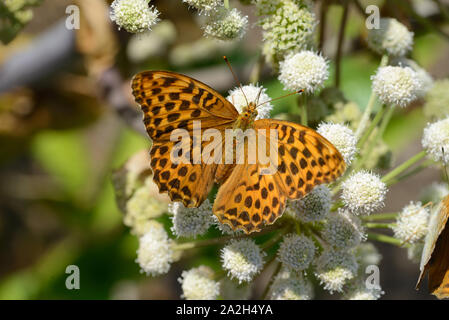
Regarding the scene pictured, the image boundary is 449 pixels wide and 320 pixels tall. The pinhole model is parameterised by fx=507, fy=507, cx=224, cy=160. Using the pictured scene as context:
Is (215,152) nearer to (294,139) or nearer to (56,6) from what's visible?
(294,139)

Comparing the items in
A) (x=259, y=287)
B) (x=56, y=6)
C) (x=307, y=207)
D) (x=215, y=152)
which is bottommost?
(x=259, y=287)

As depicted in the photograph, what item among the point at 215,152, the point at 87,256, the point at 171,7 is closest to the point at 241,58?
the point at 171,7

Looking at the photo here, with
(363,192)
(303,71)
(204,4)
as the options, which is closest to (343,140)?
(363,192)

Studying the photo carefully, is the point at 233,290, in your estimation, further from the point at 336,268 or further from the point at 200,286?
the point at 336,268

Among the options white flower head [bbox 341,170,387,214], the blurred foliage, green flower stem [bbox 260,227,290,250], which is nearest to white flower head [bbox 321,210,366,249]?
white flower head [bbox 341,170,387,214]

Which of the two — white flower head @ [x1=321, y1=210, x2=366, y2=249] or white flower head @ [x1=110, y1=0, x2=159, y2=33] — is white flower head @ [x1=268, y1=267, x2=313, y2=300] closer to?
white flower head @ [x1=321, y1=210, x2=366, y2=249]

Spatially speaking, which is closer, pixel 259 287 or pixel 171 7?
pixel 171 7
